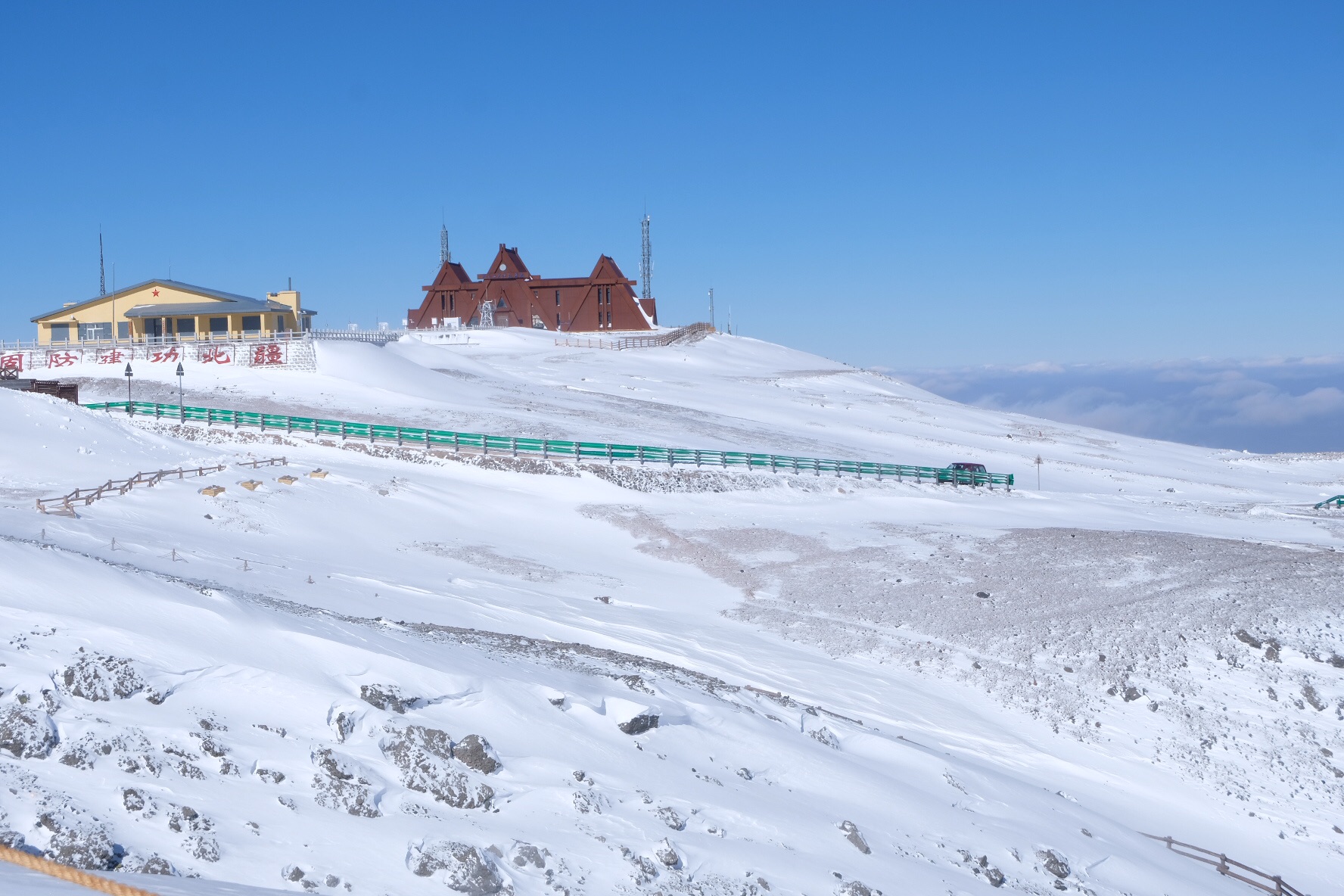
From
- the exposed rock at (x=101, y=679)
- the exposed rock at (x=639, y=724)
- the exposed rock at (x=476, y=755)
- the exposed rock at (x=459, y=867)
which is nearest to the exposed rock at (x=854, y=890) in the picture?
the exposed rock at (x=639, y=724)

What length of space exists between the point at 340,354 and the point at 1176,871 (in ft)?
186

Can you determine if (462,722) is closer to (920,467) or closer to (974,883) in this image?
(974,883)

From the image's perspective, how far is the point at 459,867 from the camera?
31.7ft

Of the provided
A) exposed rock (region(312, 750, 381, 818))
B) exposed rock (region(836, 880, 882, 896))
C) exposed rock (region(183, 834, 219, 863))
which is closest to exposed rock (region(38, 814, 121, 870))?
exposed rock (region(183, 834, 219, 863))

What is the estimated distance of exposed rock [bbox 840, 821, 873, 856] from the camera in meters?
12.1

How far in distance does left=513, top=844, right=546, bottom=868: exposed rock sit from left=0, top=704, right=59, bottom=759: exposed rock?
15.2 ft

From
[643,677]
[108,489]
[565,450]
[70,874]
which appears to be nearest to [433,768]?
[70,874]

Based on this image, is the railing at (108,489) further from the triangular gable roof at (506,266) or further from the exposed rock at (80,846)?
the triangular gable roof at (506,266)

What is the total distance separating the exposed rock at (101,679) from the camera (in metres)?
11.1

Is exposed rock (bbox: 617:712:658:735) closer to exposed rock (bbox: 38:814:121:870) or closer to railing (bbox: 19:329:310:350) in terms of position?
exposed rock (bbox: 38:814:121:870)

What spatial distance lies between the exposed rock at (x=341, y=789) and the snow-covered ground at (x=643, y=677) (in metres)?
0.03

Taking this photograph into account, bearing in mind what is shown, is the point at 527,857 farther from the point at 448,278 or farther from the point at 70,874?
the point at 448,278

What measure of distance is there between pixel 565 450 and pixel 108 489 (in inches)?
670

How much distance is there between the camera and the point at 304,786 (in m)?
10.5
